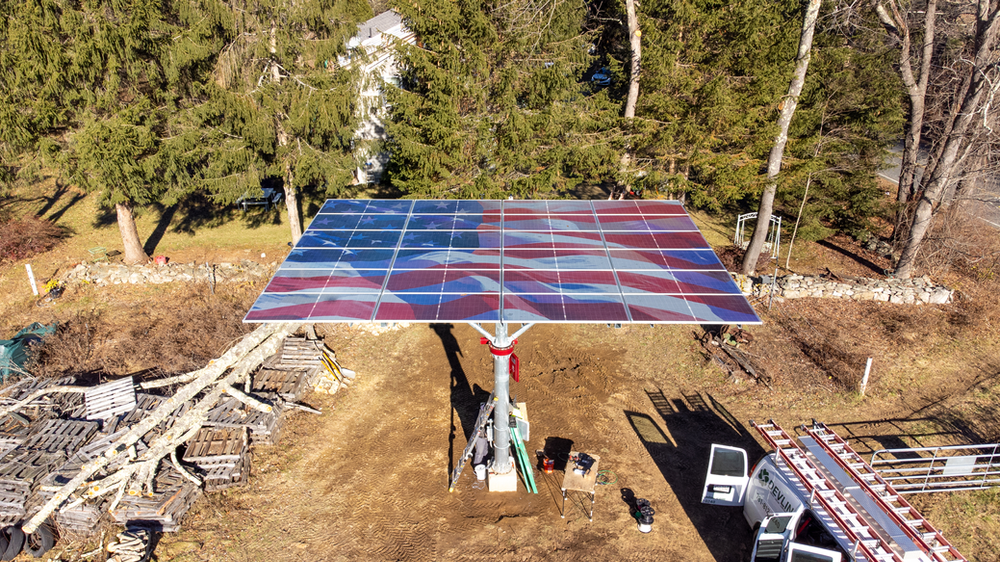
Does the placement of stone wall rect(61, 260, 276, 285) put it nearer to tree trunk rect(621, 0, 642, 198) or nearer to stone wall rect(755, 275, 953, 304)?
tree trunk rect(621, 0, 642, 198)

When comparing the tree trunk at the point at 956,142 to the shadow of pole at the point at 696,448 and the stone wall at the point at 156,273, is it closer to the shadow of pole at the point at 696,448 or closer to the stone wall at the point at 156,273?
the shadow of pole at the point at 696,448

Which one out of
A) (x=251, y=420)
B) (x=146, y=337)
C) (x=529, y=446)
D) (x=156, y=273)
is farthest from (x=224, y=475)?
(x=156, y=273)

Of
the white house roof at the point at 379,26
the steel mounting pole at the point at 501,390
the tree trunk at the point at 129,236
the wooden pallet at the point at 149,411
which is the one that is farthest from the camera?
the white house roof at the point at 379,26

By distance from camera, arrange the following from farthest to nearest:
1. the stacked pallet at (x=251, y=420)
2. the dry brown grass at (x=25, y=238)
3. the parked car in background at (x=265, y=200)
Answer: the parked car in background at (x=265, y=200) → the dry brown grass at (x=25, y=238) → the stacked pallet at (x=251, y=420)

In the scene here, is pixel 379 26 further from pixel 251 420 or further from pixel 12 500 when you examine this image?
pixel 12 500

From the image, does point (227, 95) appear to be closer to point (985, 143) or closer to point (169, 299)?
point (169, 299)

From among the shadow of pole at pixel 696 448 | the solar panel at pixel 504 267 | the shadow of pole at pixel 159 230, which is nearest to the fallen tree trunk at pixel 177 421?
the solar panel at pixel 504 267
